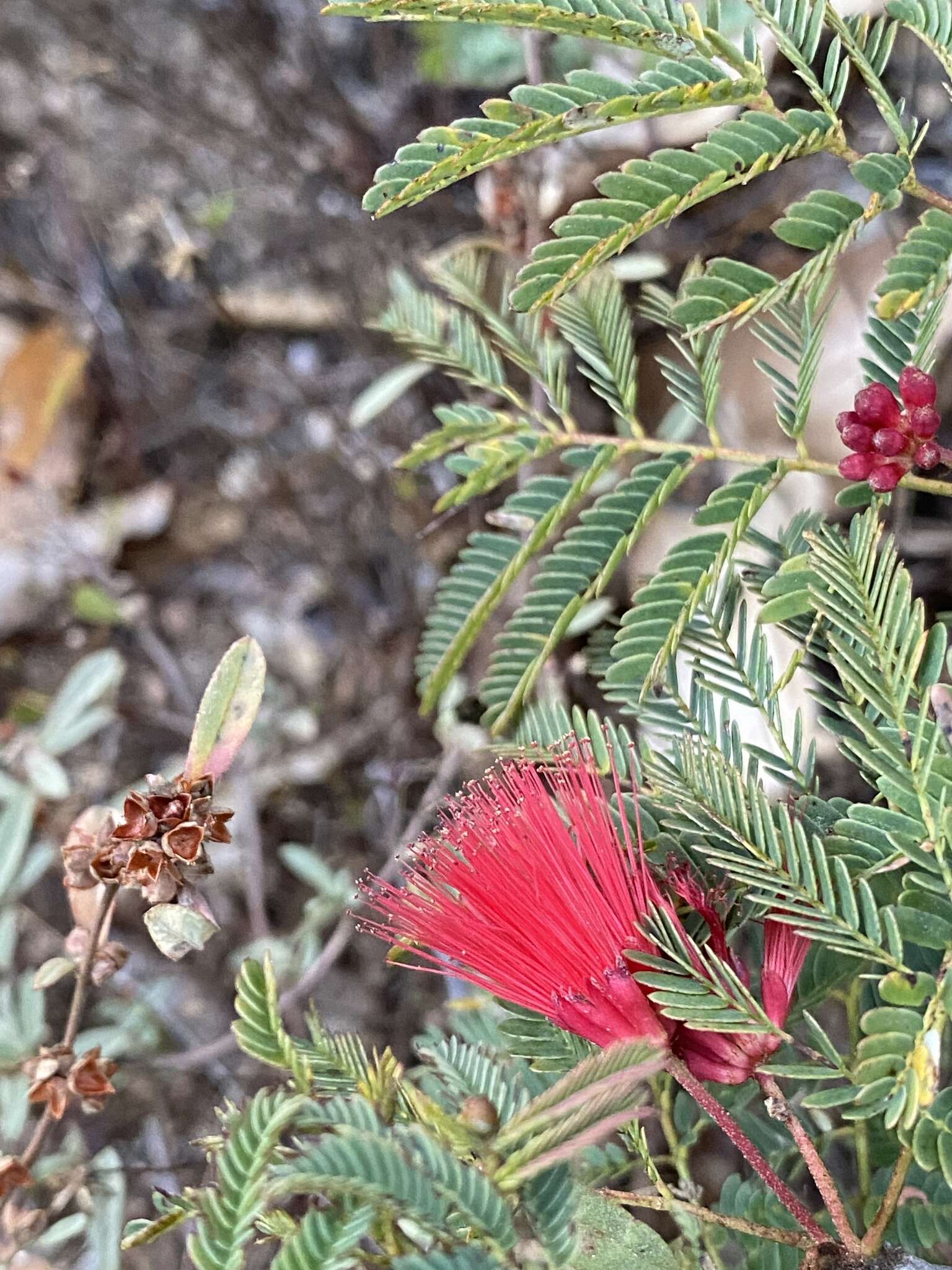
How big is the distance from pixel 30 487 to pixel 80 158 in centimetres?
61

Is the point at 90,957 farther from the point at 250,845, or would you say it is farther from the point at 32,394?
the point at 32,394

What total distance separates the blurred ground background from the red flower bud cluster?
662 mm

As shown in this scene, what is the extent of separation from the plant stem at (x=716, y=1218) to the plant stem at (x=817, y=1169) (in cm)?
2

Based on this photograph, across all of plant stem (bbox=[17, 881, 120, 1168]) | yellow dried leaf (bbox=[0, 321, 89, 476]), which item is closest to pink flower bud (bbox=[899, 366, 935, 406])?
plant stem (bbox=[17, 881, 120, 1168])

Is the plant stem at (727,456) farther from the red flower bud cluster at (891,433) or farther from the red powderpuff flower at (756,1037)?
the red powderpuff flower at (756,1037)

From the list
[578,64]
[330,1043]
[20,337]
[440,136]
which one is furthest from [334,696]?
[440,136]

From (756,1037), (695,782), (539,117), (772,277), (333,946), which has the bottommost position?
(333,946)

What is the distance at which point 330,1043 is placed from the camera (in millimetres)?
552

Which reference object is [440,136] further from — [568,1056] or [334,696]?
[334,696]

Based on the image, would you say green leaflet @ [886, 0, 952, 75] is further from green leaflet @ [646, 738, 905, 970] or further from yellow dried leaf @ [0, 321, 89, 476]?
yellow dried leaf @ [0, 321, 89, 476]

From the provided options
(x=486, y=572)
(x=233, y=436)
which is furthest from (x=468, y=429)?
(x=233, y=436)

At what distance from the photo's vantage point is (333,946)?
1202mm

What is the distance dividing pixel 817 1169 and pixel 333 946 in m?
0.78

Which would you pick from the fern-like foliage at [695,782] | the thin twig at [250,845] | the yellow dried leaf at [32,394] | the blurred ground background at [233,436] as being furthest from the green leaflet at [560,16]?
the yellow dried leaf at [32,394]
